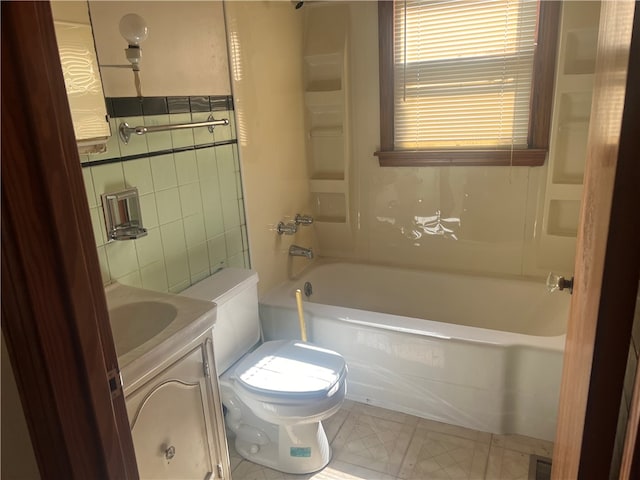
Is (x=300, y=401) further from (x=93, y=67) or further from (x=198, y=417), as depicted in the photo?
(x=93, y=67)

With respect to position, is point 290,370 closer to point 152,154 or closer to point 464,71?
point 152,154

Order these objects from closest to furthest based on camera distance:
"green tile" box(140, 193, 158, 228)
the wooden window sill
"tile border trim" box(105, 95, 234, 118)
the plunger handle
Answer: "tile border trim" box(105, 95, 234, 118) → "green tile" box(140, 193, 158, 228) → the plunger handle → the wooden window sill

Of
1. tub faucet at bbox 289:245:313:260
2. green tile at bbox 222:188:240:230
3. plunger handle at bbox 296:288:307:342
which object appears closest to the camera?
green tile at bbox 222:188:240:230

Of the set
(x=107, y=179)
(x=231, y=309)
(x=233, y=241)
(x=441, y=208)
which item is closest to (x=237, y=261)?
(x=233, y=241)

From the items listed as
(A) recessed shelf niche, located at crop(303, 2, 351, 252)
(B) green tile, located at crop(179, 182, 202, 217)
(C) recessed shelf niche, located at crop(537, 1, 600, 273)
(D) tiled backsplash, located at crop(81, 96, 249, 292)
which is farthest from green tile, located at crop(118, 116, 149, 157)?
(C) recessed shelf niche, located at crop(537, 1, 600, 273)

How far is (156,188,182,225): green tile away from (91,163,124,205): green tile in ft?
0.63

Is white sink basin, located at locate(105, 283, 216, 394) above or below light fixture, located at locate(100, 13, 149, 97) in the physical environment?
below

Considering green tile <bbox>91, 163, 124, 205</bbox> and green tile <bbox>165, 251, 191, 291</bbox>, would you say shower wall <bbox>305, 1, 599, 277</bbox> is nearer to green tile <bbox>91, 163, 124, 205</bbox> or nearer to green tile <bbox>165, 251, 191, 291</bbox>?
green tile <bbox>165, 251, 191, 291</bbox>

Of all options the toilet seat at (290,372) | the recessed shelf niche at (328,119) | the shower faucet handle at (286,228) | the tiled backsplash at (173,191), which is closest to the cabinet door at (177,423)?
the toilet seat at (290,372)

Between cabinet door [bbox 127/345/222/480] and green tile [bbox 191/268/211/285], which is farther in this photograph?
green tile [bbox 191/268/211/285]

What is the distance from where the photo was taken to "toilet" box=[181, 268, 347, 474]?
1.81 meters

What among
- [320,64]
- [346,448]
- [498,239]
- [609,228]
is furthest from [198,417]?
[320,64]

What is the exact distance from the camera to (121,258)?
170cm

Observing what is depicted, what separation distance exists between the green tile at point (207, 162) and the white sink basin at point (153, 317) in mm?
629
